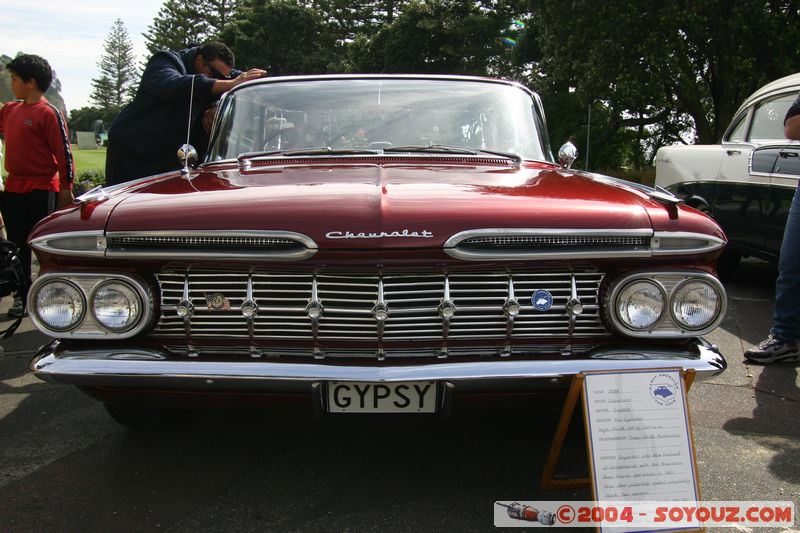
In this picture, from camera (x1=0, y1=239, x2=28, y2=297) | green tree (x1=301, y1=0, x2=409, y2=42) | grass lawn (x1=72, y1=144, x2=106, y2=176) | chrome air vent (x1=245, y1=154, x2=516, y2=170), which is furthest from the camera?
green tree (x1=301, y1=0, x2=409, y2=42)

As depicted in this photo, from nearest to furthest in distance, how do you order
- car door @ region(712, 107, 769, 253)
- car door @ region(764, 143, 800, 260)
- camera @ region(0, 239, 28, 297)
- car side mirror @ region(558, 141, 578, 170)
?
1. car side mirror @ region(558, 141, 578, 170)
2. camera @ region(0, 239, 28, 297)
3. car door @ region(764, 143, 800, 260)
4. car door @ region(712, 107, 769, 253)

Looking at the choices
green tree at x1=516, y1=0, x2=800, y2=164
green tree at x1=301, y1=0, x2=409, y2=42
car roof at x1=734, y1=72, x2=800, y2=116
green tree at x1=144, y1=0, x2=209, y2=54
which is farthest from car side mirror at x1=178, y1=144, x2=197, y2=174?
green tree at x1=144, y1=0, x2=209, y2=54

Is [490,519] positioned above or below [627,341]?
below

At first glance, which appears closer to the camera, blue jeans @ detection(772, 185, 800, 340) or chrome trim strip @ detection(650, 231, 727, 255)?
chrome trim strip @ detection(650, 231, 727, 255)

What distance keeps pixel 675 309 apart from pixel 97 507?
2090mm

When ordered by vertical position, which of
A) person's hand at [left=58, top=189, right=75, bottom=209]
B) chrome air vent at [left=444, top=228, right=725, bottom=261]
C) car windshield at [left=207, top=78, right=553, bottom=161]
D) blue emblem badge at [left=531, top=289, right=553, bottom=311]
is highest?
car windshield at [left=207, top=78, right=553, bottom=161]

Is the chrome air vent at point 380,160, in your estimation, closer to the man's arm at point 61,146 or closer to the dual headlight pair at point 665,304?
the dual headlight pair at point 665,304

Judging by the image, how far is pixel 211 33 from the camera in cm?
6406

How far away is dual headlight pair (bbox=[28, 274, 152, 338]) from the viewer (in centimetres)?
239

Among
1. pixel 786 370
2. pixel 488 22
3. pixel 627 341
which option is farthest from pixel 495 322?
pixel 488 22

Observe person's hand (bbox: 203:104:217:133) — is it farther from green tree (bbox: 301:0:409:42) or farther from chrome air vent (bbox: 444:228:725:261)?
green tree (bbox: 301:0:409:42)

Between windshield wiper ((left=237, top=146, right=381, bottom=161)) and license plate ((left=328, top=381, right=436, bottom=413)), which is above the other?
windshield wiper ((left=237, top=146, right=381, bottom=161))

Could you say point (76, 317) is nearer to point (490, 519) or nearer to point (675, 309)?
point (490, 519)

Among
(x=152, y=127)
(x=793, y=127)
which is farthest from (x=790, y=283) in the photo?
(x=152, y=127)
